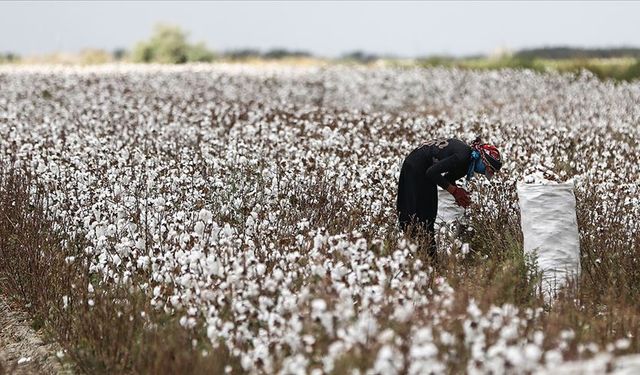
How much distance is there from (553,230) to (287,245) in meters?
2.32

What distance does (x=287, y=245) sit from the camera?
7.81 meters

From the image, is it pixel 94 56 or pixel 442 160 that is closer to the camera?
pixel 442 160

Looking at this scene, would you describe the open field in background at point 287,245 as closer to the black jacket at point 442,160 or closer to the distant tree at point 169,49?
the black jacket at point 442,160

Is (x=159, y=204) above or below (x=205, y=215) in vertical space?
below

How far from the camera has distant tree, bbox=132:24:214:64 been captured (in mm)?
37656

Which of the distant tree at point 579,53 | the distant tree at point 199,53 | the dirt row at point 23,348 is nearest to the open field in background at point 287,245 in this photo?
the dirt row at point 23,348

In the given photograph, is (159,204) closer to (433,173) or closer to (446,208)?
(433,173)

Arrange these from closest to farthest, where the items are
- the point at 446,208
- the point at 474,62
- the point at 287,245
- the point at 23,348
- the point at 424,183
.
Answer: the point at 23,348
the point at 287,245
the point at 424,183
the point at 446,208
the point at 474,62

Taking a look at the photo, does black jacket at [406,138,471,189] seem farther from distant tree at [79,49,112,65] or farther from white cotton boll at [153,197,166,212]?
distant tree at [79,49,112,65]

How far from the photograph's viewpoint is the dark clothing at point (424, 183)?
27.2ft

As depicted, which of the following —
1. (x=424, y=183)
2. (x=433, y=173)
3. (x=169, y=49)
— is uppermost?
(x=169, y=49)

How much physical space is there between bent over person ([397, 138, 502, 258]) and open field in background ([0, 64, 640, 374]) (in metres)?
0.35

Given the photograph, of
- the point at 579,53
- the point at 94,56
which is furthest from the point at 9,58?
the point at 579,53

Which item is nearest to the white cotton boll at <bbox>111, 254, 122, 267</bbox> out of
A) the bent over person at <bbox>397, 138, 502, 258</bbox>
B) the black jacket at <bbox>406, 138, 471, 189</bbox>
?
the bent over person at <bbox>397, 138, 502, 258</bbox>
